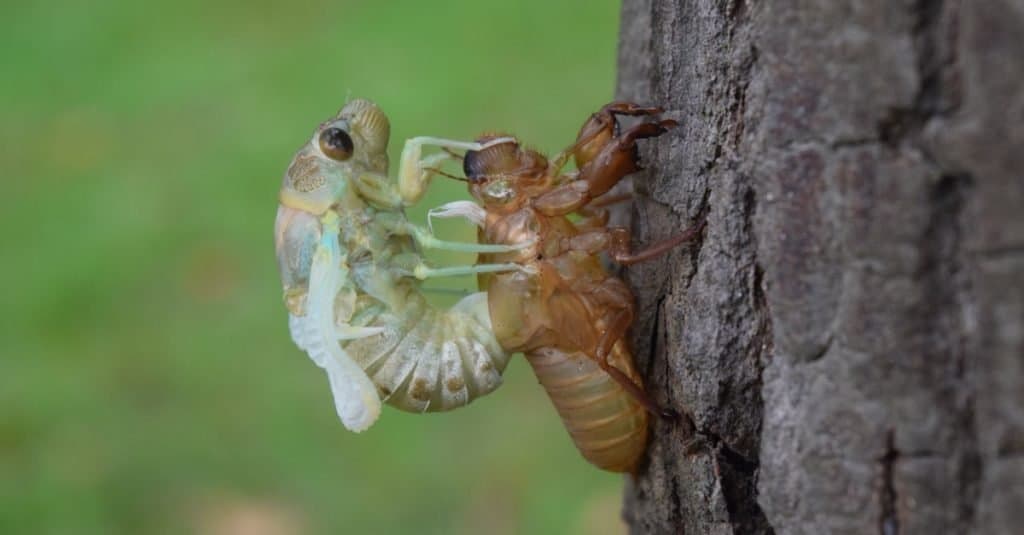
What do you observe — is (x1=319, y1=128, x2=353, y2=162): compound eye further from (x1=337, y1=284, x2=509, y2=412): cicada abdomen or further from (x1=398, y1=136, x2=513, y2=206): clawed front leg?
Answer: (x1=337, y1=284, x2=509, y2=412): cicada abdomen

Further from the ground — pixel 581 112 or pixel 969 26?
pixel 969 26

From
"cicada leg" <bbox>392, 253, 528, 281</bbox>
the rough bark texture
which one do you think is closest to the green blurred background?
"cicada leg" <bbox>392, 253, 528, 281</bbox>

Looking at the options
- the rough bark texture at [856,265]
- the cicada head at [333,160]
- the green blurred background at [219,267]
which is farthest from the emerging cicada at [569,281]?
the green blurred background at [219,267]

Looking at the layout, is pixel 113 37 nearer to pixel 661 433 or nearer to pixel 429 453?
pixel 429 453

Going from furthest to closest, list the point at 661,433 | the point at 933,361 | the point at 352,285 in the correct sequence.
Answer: the point at 352,285, the point at 661,433, the point at 933,361

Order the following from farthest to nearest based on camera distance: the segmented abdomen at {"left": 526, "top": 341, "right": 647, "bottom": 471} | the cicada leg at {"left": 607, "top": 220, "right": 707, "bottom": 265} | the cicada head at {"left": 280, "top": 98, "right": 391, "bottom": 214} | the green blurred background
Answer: the green blurred background
the cicada head at {"left": 280, "top": 98, "right": 391, "bottom": 214}
the segmented abdomen at {"left": 526, "top": 341, "right": 647, "bottom": 471}
the cicada leg at {"left": 607, "top": 220, "right": 707, "bottom": 265}

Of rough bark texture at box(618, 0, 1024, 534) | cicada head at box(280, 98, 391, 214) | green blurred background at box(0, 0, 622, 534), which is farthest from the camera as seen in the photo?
green blurred background at box(0, 0, 622, 534)

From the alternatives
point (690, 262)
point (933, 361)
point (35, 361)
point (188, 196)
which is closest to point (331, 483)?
point (35, 361)
